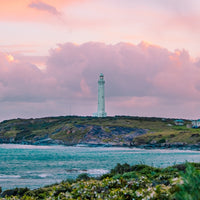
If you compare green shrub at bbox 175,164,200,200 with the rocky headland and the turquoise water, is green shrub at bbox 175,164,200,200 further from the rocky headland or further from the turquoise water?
the rocky headland

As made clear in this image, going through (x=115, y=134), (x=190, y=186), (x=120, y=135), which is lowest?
(x=190, y=186)

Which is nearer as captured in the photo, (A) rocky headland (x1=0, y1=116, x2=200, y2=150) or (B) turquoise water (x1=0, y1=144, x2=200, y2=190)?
(B) turquoise water (x1=0, y1=144, x2=200, y2=190)

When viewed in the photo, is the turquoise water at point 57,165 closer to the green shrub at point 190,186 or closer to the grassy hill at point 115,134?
the green shrub at point 190,186

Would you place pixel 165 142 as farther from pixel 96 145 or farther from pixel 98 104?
pixel 98 104

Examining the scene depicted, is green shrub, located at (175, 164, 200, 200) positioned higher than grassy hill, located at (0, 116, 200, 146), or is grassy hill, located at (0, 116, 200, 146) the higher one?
grassy hill, located at (0, 116, 200, 146)

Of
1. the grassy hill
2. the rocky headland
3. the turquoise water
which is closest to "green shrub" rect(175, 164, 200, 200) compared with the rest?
the turquoise water

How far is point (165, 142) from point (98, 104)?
56786mm

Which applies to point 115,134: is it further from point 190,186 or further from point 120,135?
point 190,186

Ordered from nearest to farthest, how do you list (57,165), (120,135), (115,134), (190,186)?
(190,186) < (57,165) < (120,135) < (115,134)

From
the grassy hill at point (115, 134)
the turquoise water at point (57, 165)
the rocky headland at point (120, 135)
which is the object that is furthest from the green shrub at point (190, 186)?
the grassy hill at point (115, 134)

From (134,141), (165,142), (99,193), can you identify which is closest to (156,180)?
(99,193)

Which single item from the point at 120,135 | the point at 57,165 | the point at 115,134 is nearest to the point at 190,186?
the point at 57,165

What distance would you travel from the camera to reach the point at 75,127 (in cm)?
18638

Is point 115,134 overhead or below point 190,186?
overhead
